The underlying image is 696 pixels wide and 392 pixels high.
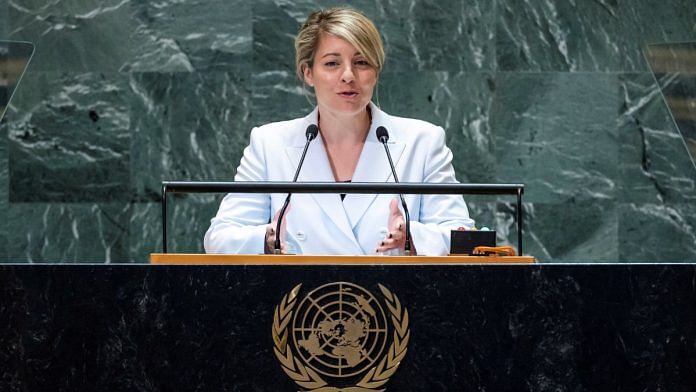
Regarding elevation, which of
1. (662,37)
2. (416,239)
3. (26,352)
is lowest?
(26,352)

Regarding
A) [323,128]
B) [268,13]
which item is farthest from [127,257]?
[323,128]

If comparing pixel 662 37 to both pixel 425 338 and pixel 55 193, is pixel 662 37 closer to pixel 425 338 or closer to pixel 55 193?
pixel 55 193

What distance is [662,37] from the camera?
583cm

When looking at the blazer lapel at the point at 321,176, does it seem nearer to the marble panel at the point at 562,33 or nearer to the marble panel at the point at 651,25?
the marble panel at the point at 562,33

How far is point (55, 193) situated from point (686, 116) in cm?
310

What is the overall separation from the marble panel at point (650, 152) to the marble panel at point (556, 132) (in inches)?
2.5

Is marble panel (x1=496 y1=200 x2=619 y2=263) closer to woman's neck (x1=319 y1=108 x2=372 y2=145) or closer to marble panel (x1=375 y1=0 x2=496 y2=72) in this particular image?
marble panel (x1=375 y1=0 x2=496 y2=72)

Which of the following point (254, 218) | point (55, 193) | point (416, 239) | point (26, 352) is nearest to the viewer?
point (26, 352)

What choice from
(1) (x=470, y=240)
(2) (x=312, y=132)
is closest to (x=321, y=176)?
(2) (x=312, y=132)

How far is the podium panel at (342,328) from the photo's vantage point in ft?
8.75

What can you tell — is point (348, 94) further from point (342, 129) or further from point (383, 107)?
point (383, 107)

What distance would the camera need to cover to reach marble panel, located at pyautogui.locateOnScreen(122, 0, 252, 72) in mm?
5758

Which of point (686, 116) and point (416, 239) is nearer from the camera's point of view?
point (416, 239)

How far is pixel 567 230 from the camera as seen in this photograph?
19.1ft
